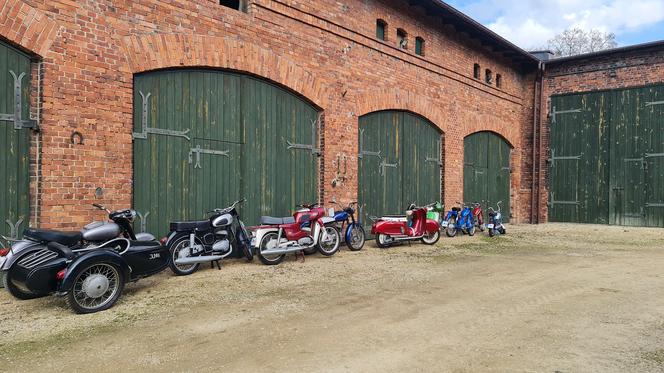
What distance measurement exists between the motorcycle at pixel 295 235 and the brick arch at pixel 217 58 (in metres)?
2.36

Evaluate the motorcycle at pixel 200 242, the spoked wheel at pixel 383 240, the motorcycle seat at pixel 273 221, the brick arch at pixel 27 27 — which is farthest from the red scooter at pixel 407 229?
the brick arch at pixel 27 27

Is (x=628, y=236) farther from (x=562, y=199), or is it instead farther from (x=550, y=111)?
(x=550, y=111)

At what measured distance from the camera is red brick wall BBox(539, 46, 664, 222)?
44.3 feet

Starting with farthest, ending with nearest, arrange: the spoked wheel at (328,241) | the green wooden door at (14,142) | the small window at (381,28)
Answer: the small window at (381,28) → the spoked wheel at (328,241) → the green wooden door at (14,142)

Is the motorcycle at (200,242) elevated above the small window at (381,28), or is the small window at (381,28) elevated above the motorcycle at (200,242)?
the small window at (381,28)

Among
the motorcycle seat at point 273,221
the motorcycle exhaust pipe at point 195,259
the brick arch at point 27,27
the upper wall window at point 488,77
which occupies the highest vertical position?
the upper wall window at point 488,77

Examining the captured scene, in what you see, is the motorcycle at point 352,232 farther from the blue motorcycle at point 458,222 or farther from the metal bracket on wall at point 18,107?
the metal bracket on wall at point 18,107

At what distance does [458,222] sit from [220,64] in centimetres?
715

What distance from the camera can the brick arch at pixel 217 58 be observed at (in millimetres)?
6265

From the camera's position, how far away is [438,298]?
4922mm

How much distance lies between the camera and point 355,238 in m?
8.46

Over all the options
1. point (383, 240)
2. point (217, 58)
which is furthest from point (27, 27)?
point (383, 240)

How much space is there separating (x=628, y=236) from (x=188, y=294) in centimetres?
1145

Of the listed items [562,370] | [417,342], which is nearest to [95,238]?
[417,342]
